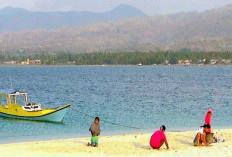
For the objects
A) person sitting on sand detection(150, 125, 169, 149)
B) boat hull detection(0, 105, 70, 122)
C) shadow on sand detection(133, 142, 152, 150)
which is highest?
person sitting on sand detection(150, 125, 169, 149)

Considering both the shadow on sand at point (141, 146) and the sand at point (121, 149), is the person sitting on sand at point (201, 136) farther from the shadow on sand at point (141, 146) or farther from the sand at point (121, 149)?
the shadow on sand at point (141, 146)

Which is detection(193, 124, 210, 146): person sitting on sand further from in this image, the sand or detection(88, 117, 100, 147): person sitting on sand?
detection(88, 117, 100, 147): person sitting on sand

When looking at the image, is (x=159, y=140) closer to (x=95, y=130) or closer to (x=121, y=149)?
(x=121, y=149)

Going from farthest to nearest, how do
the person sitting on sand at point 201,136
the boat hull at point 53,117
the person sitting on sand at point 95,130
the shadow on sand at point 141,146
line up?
the boat hull at point 53,117, the person sitting on sand at point 95,130, the shadow on sand at point 141,146, the person sitting on sand at point 201,136

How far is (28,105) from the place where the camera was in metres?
44.0

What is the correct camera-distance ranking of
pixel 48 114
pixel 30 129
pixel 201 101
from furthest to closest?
pixel 201 101 → pixel 48 114 → pixel 30 129

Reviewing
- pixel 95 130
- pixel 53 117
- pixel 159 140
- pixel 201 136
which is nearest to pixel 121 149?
pixel 95 130

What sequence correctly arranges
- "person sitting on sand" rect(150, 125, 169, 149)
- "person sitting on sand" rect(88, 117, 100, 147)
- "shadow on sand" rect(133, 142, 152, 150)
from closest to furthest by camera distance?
"person sitting on sand" rect(150, 125, 169, 149) → "shadow on sand" rect(133, 142, 152, 150) → "person sitting on sand" rect(88, 117, 100, 147)

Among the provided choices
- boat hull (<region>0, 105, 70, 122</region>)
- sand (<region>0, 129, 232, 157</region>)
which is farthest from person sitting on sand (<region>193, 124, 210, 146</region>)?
boat hull (<region>0, 105, 70, 122</region>)

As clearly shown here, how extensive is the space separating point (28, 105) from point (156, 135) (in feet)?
69.6

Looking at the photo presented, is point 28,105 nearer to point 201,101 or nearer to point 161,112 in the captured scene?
point 161,112

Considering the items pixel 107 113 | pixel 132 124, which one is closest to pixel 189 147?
pixel 132 124

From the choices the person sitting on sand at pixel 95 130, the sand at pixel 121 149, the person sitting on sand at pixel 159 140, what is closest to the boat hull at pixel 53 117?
the sand at pixel 121 149

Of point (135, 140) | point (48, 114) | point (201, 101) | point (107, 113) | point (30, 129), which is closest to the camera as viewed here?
point (135, 140)
